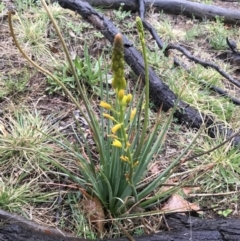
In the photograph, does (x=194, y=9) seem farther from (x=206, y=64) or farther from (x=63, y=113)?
(x=63, y=113)

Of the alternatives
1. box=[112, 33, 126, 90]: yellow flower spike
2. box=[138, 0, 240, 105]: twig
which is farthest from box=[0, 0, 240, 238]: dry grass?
box=[112, 33, 126, 90]: yellow flower spike

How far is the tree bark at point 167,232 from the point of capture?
148 centimetres

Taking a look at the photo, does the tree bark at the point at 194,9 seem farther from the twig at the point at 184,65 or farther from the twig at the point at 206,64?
the twig at the point at 206,64

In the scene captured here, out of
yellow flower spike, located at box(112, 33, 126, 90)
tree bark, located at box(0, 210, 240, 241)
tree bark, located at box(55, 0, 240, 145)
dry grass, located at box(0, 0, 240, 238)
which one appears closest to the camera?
yellow flower spike, located at box(112, 33, 126, 90)

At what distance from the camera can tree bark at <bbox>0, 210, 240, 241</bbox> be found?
4.86 ft

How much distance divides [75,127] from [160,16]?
62.9 inches

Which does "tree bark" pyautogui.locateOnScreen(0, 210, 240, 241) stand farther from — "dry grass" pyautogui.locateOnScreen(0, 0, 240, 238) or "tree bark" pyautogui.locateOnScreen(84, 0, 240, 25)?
"tree bark" pyautogui.locateOnScreen(84, 0, 240, 25)

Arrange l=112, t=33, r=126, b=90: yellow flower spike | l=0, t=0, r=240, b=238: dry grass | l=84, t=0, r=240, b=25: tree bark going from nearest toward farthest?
l=112, t=33, r=126, b=90: yellow flower spike
l=0, t=0, r=240, b=238: dry grass
l=84, t=0, r=240, b=25: tree bark

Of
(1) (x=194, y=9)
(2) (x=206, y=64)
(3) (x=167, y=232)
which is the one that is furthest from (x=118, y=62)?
(1) (x=194, y=9)

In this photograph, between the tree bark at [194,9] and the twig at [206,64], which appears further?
the tree bark at [194,9]

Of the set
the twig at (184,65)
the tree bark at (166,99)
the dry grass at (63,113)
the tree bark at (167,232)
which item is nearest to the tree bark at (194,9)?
the dry grass at (63,113)

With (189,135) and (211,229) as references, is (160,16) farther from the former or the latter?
(211,229)

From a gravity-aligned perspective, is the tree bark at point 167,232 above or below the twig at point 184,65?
below

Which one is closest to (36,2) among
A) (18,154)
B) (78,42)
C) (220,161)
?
(78,42)
